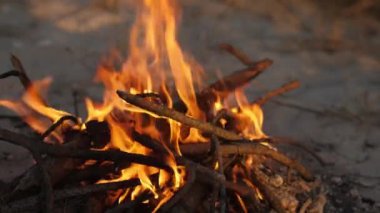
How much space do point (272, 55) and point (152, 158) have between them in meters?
2.82

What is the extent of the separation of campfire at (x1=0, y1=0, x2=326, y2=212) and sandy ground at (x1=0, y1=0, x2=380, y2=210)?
80 cm

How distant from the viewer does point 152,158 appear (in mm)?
2230

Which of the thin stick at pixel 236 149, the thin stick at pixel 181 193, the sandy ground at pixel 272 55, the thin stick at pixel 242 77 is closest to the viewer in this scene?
the thin stick at pixel 181 193

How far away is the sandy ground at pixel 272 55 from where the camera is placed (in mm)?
3635

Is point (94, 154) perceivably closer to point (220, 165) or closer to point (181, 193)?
point (181, 193)

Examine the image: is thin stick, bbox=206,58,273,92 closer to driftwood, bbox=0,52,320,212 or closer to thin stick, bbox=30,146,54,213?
driftwood, bbox=0,52,320,212

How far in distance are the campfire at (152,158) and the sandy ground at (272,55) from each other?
2.62 ft

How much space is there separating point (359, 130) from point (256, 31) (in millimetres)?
1734

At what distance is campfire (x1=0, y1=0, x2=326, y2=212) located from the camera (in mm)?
2193

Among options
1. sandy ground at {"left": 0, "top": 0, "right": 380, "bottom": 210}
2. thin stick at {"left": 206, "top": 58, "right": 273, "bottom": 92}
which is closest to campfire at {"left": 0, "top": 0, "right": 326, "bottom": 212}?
thin stick at {"left": 206, "top": 58, "right": 273, "bottom": 92}

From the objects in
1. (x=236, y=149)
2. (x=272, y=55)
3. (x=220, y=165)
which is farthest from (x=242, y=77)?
(x=272, y=55)

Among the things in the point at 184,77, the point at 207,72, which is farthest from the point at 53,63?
the point at 184,77

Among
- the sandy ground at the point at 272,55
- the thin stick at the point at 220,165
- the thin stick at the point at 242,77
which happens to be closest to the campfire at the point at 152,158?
the thin stick at the point at 220,165

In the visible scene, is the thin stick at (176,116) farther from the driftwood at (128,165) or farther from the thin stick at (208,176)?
the thin stick at (208,176)
